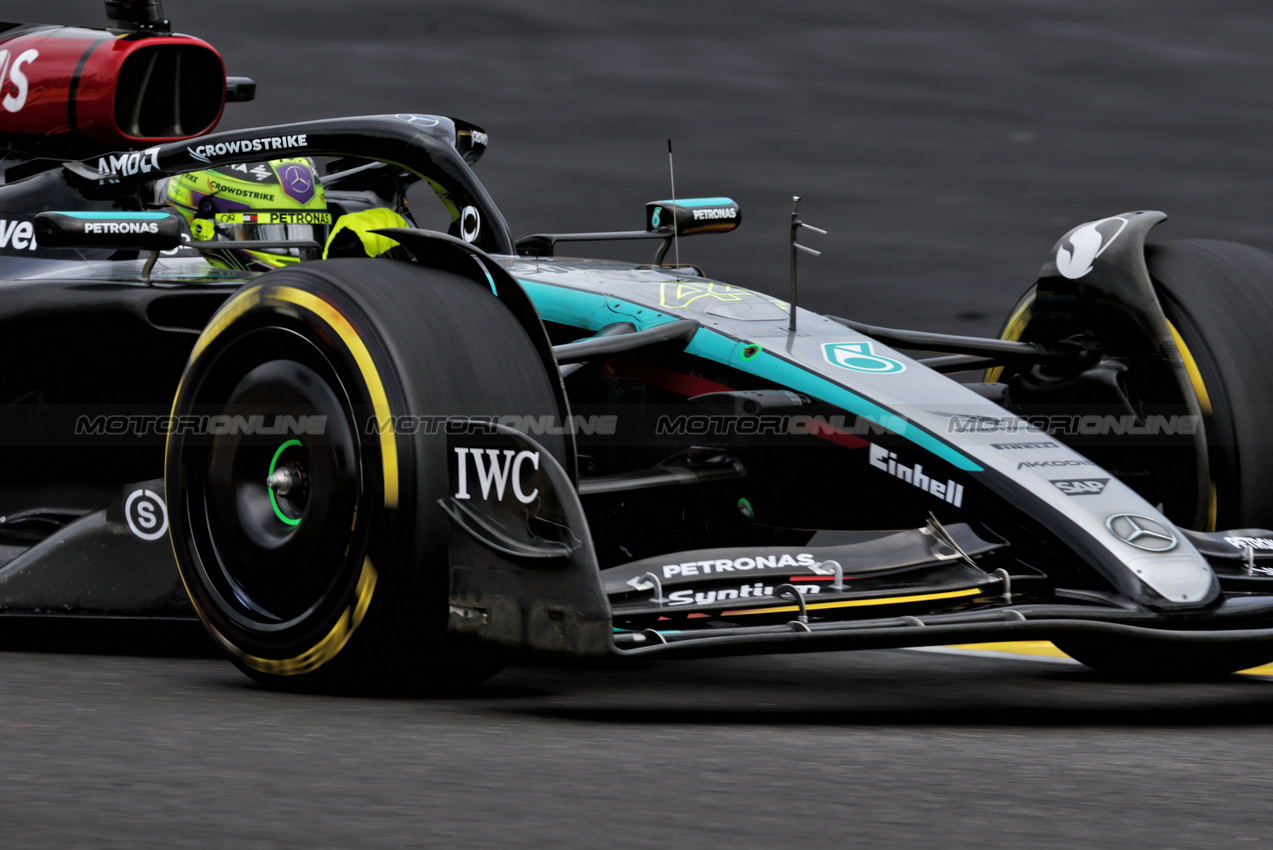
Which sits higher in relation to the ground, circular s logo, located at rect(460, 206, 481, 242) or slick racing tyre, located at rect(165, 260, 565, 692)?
circular s logo, located at rect(460, 206, 481, 242)

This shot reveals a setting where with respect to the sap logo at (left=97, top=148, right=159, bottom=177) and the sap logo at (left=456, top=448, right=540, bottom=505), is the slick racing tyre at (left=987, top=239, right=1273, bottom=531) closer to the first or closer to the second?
the sap logo at (left=456, top=448, right=540, bottom=505)

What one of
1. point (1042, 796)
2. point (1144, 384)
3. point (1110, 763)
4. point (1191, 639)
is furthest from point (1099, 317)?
point (1042, 796)

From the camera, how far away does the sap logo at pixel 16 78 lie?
227 inches

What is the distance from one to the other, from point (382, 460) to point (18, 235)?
2.53 meters

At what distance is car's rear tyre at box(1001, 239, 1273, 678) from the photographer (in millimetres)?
4207

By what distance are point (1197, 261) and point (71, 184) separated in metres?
3.62

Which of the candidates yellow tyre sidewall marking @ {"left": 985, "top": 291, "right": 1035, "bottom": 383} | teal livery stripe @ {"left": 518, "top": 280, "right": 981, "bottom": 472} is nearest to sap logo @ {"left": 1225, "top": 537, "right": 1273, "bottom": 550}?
teal livery stripe @ {"left": 518, "top": 280, "right": 981, "bottom": 472}

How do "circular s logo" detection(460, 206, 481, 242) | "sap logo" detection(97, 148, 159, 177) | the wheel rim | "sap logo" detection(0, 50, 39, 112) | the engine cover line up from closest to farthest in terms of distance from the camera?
the wheel rim, "circular s logo" detection(460, 206, 481, 242), "sap logo" detection(97, 148, 159, 177), the engine cover, "sap logo" detection(0, 50, 39, 112)

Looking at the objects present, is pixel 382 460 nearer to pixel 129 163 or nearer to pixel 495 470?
pixel 495 470

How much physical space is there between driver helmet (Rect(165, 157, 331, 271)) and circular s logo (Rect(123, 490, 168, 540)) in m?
1.20

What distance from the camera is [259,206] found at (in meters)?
5.51

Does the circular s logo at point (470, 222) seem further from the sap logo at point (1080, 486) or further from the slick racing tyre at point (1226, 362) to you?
A: the sap logo at point (1080, 486)

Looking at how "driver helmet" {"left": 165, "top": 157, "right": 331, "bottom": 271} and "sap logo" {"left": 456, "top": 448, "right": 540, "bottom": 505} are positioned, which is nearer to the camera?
"sap logo" {"left": 456, "top": 448, "right": 540, "bottom": 505}

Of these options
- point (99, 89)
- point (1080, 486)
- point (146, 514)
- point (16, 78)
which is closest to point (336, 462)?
point (146, 514)
